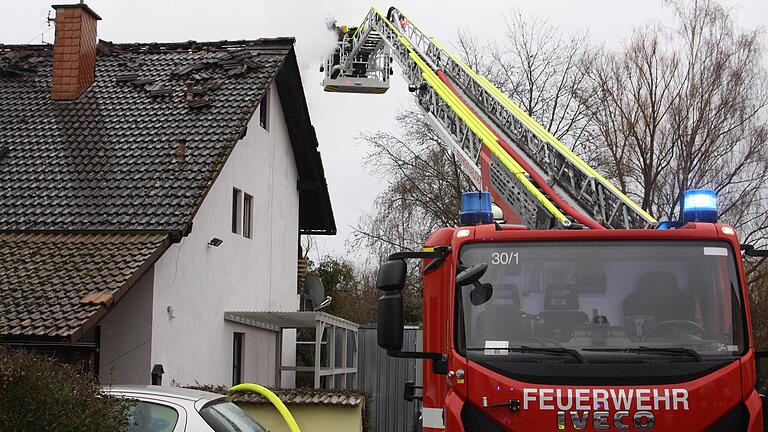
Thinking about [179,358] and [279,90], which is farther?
[279,90]

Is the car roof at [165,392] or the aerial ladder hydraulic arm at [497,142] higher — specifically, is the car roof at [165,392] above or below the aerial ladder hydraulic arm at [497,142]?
below

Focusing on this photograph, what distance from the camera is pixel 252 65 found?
1841cm

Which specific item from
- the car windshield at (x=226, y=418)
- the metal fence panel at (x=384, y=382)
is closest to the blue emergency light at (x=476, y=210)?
the car windshield at (x=226, y=418)

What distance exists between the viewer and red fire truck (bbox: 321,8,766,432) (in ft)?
19.6

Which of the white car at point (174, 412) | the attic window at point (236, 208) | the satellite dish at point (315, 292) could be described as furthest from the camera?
the satellite dish at point (315, 292)

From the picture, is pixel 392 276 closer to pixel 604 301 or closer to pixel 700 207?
pixel 604 301

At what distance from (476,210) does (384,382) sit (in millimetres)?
15509

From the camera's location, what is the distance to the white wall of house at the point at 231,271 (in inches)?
574

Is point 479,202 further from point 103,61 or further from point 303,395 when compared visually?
point 103,61

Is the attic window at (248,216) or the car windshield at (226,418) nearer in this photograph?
the car windshield at (226,418)

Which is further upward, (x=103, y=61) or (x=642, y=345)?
(x=103, y=61)

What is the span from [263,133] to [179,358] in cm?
592

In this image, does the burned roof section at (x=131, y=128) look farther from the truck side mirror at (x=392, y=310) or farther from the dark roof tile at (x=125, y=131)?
the truck side mirror at (x=392, y=310)

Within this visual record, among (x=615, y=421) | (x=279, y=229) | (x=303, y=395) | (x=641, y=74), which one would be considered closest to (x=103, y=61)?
(x=279, y=229)
